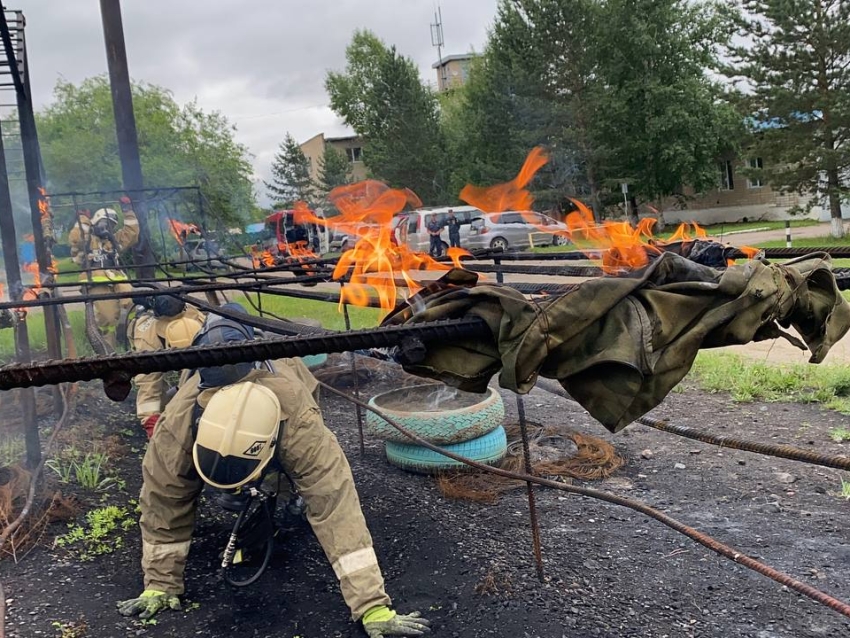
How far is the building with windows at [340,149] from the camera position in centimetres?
5516

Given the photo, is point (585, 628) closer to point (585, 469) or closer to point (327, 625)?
point (327, 625)

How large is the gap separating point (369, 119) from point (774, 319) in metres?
44.5

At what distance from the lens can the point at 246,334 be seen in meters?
3.61

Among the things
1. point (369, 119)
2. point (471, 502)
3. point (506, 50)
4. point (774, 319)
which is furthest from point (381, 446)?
point (369, 119)

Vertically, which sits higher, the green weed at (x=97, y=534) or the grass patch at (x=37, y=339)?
the grass patch at (x=37, y=339)

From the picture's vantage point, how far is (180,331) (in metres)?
5.88

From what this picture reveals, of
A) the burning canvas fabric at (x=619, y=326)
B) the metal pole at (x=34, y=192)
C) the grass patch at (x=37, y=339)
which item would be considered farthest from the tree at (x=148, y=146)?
the burning canvas fabric at (x=619, y=326)

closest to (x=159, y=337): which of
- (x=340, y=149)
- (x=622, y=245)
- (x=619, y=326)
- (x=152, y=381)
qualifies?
(x=152, y=381)

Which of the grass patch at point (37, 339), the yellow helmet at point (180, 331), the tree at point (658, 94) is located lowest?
the grass patch at point (37, 339)

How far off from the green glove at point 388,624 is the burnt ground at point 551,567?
0.51ft

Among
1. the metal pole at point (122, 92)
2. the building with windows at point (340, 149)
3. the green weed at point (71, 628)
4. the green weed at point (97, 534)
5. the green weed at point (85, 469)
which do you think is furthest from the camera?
the building with windows at point (340, 149)

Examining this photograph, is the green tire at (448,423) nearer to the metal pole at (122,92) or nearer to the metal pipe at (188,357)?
the metal pipe at (188,357)

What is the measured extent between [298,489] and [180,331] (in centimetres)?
273

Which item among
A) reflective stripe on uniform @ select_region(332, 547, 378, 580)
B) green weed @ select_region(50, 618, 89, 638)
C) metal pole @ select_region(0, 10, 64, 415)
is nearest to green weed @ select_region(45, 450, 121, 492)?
metal pole @ select_region(0, 10, 64, 415)
